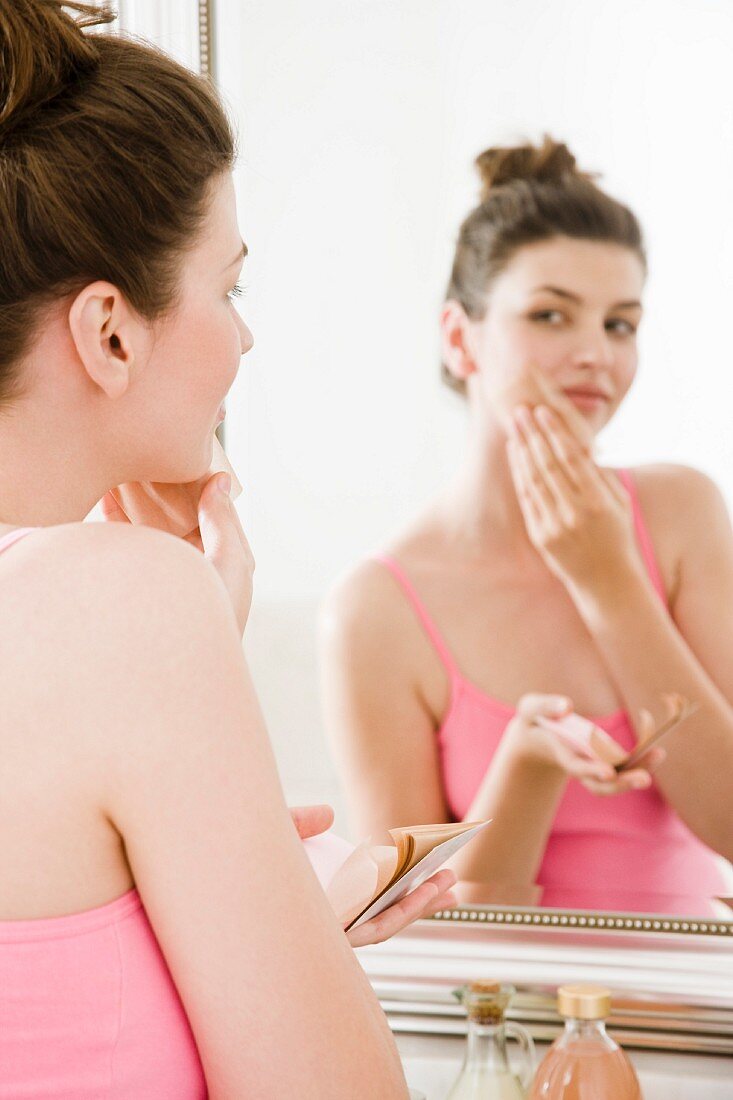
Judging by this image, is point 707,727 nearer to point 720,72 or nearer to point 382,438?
point 382,438

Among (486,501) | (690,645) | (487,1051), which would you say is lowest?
(487,1051)

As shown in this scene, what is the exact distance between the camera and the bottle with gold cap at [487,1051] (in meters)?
1.02

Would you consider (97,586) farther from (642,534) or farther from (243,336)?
(642,534)

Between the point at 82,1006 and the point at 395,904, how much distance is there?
0.23 meters

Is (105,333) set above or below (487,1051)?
above

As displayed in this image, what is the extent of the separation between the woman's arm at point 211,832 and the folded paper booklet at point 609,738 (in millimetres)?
597

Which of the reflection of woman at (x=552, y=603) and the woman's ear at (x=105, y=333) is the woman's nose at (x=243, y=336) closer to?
the woman's ear at (x=105, y=333)

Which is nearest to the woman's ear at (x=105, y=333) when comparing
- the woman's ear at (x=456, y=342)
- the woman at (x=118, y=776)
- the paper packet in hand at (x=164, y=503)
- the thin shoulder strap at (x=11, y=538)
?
the woman at (x=118, y=776)

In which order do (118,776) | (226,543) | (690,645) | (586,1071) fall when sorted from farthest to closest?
1. (690,645)
2. (586,1071)
3. (226,543)
4. (118,776)

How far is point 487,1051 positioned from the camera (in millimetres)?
1021

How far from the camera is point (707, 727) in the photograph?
3.55 feet

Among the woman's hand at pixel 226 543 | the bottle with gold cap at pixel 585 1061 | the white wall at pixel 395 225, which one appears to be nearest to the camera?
the woman's hand at pixel 226 543

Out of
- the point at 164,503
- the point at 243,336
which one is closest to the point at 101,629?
the point at 243,336

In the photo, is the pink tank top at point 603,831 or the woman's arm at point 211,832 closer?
the woman's arm at point 211,832
